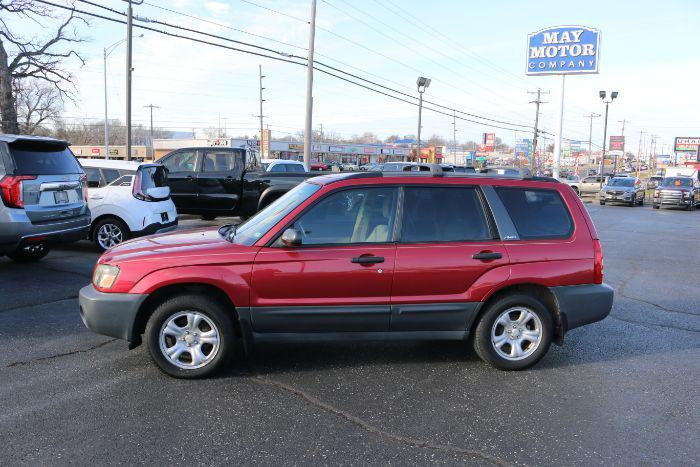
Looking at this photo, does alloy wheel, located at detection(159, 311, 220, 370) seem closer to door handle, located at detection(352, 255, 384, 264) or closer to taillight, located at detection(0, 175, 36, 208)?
door handle, located at detection(352, 255, 384, 264)

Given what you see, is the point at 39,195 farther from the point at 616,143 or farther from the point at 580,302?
the point at 616,143

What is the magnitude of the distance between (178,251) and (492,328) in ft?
8.76

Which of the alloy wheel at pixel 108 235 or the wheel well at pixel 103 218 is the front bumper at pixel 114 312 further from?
the alloy wheel at pixel 108 235

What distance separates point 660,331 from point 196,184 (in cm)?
1079

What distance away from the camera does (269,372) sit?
4395mm

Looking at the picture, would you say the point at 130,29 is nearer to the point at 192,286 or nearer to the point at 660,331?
the point at 192,286

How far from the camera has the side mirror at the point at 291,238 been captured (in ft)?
13.4

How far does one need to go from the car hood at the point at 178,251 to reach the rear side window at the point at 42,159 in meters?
3.57

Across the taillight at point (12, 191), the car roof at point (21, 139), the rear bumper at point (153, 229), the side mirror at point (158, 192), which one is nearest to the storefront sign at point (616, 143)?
the side mirror at point (158, 192)

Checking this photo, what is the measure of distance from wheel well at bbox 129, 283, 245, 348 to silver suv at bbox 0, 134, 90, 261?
12.4ft

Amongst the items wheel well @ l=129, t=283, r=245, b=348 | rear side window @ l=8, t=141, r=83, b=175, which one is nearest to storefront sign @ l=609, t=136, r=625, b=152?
rear side window @ l=8, t=141, r=83, b=175

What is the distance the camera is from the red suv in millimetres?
4160

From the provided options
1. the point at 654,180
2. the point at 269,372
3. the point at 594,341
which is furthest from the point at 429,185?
the point at 654,180

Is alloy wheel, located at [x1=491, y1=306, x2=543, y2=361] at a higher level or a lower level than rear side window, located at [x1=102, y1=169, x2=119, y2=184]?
lower
